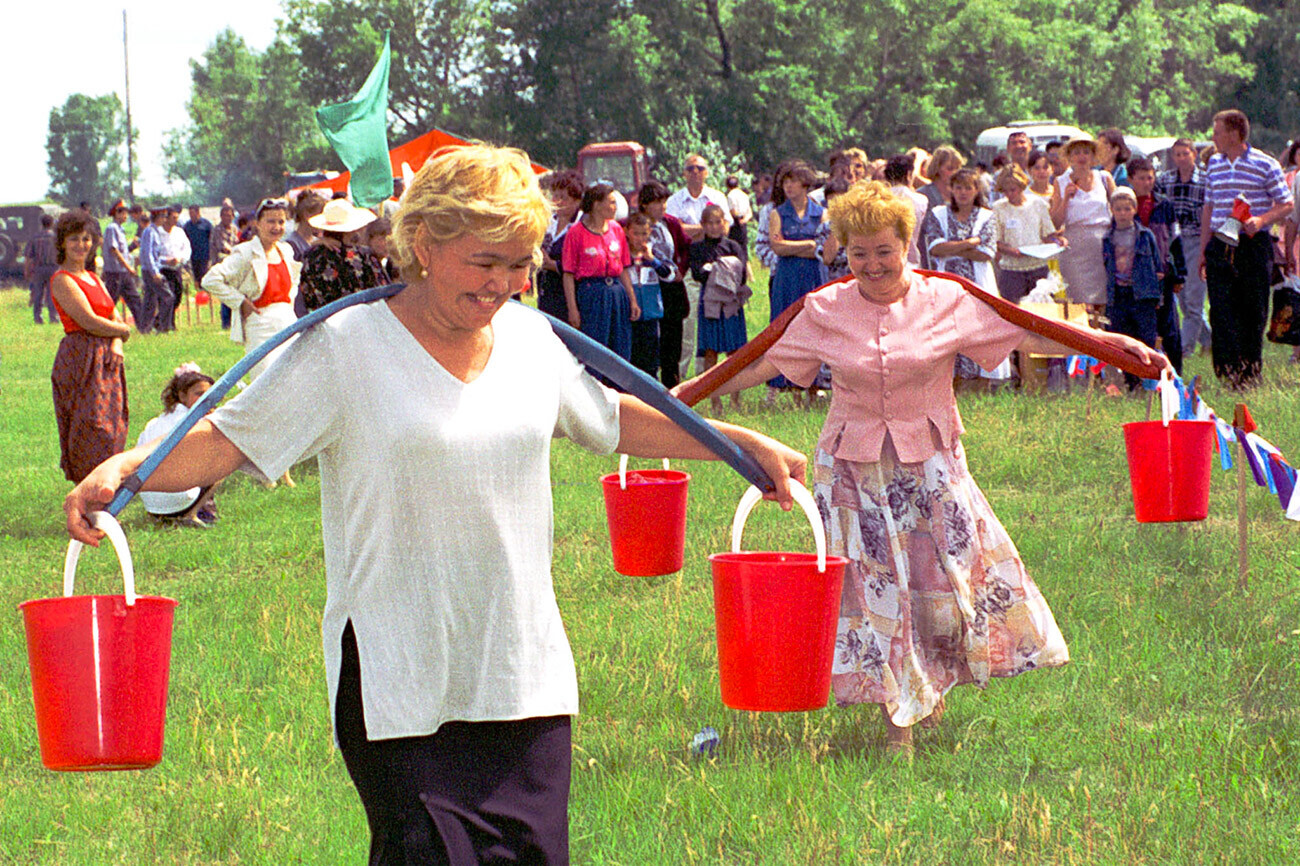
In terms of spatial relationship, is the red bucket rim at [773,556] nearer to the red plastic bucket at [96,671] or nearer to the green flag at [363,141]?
the red plastic bucket at [96,671]

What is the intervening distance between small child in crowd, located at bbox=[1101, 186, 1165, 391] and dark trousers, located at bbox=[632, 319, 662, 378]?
3679 mm

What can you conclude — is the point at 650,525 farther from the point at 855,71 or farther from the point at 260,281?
the point at 855,71

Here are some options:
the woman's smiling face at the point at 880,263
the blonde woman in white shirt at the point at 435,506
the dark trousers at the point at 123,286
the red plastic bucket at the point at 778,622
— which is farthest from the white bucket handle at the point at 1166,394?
the dark trousers at the point at 123,286

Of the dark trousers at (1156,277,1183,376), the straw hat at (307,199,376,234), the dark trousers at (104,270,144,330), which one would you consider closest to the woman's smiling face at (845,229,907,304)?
the straw hat at (307,199,376,234)

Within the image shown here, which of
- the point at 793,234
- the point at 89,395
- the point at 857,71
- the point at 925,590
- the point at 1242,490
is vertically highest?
the point at 857,71

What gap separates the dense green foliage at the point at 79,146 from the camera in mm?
151250

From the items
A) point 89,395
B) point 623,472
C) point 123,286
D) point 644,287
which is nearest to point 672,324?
point 644,287

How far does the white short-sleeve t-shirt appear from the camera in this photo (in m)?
2.88

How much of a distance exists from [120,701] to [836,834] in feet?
7.10

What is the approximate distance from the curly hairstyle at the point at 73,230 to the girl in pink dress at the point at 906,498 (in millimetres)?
5776

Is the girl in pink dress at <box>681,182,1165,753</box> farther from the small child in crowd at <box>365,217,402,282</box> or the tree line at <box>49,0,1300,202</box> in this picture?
the tree line at <box>49,0,1300,202</box>

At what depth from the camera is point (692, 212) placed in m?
14.8

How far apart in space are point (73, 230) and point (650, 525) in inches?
235

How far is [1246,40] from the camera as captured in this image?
58.6 m
